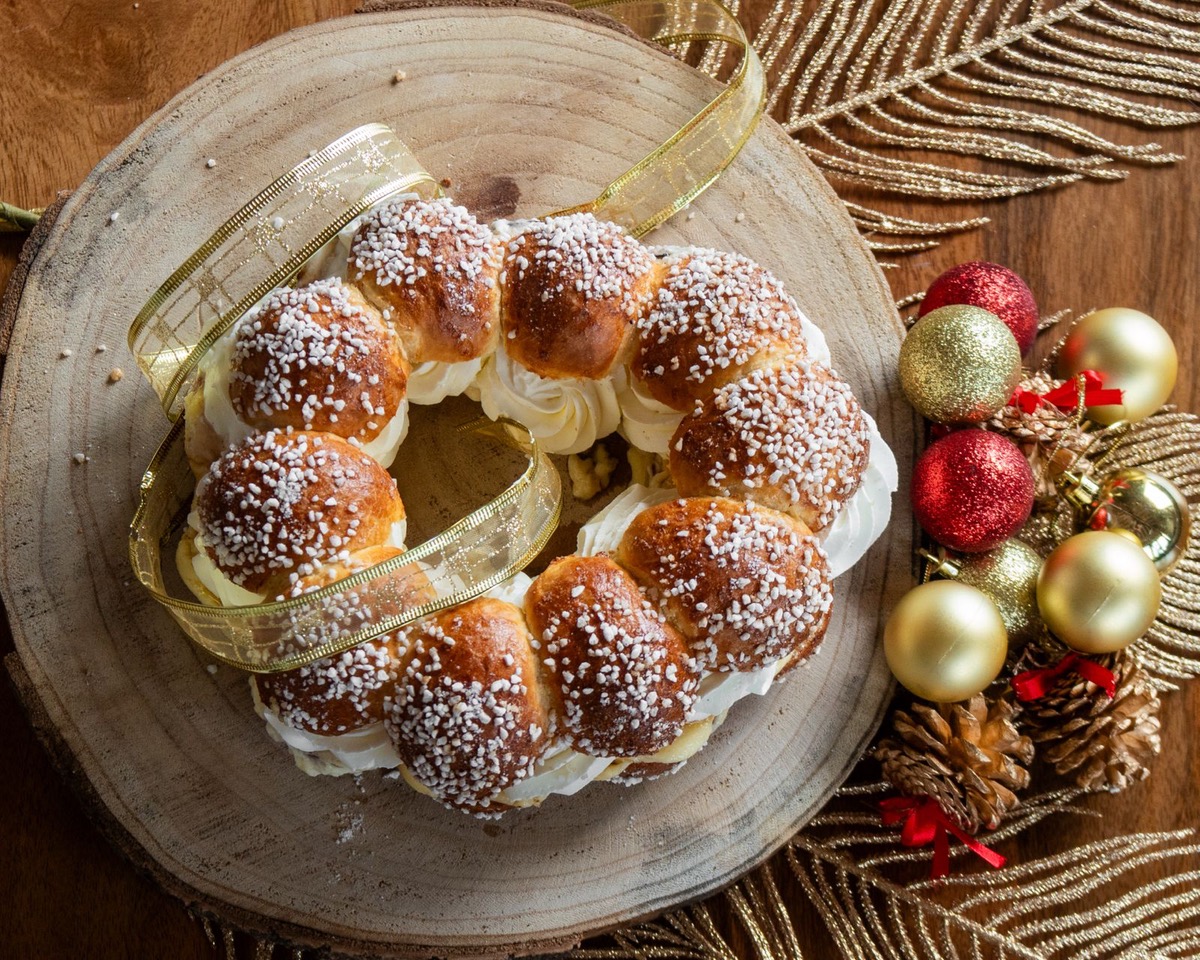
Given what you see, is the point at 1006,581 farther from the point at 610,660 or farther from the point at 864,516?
the point at 610,660

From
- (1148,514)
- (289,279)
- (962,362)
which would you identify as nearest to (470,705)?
(289,279)

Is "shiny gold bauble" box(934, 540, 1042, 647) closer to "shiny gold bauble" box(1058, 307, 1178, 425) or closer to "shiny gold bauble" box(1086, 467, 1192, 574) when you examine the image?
"shiny gold bauble" box(1086, 467, 1192, 574)

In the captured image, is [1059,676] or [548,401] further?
[1059,676]

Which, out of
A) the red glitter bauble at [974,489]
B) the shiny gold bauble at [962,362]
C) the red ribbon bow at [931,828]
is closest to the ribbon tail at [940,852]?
the red ribbon bow at [931,828]

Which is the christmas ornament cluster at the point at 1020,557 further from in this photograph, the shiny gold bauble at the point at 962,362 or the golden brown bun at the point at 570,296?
the golden brown bun at the point at 570,296

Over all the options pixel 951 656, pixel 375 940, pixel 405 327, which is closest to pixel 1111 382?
pixel 951 656

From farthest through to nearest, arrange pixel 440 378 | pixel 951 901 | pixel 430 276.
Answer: pixel 951 901 → pixel 440 378 → pixel 430 276

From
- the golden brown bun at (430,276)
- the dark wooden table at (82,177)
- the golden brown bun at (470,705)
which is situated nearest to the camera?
the golden brown bun at (470,705)
